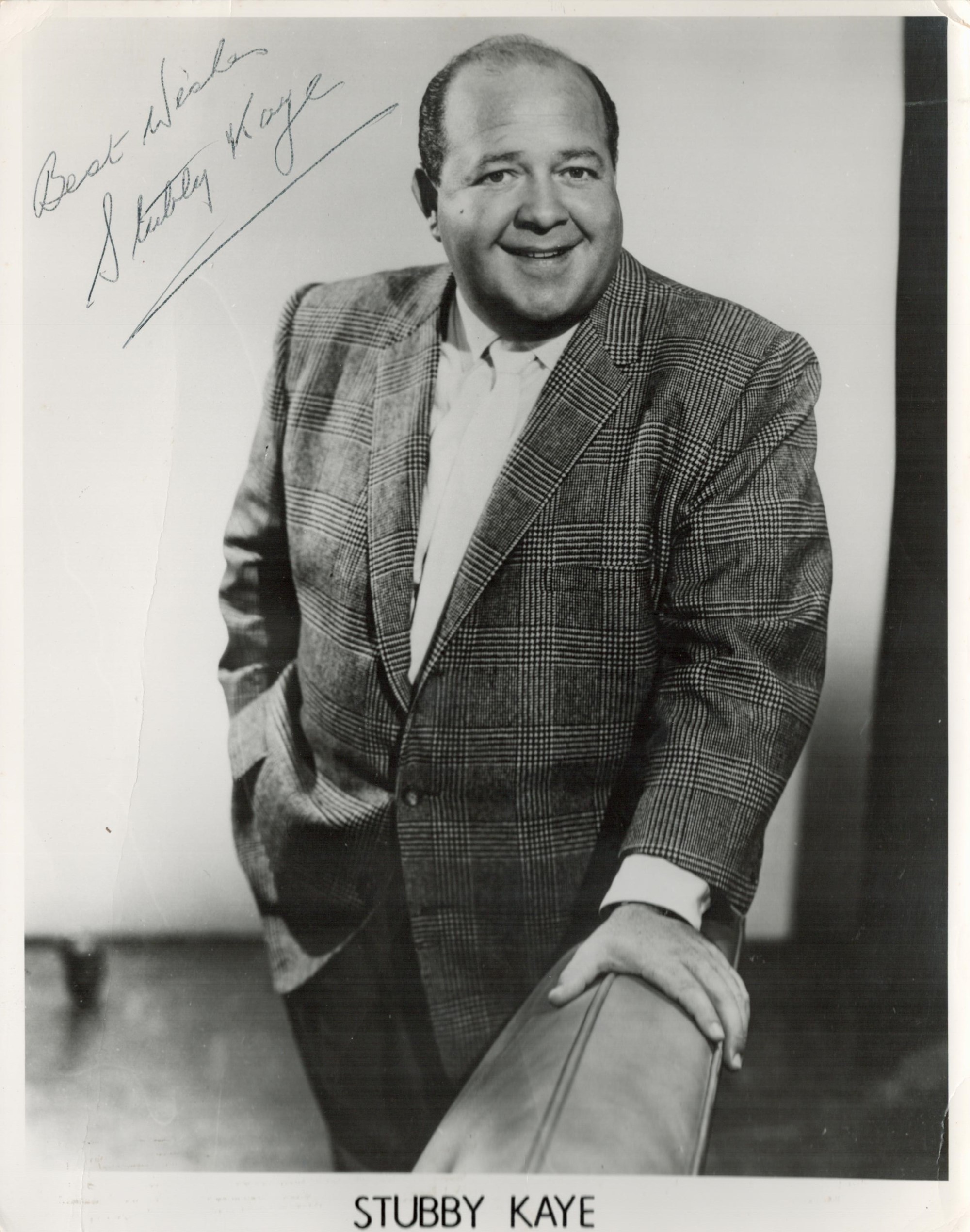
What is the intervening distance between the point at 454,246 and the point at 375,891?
0.81 meters

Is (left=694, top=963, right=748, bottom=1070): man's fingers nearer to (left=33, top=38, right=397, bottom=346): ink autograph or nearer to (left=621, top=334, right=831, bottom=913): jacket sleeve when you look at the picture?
(left=621, top=334, right=831, bottom=913): jacket sleeve

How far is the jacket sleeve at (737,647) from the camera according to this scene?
1.24 meters

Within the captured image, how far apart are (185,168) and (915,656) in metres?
1.12

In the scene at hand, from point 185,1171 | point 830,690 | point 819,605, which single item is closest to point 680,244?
point 819,605

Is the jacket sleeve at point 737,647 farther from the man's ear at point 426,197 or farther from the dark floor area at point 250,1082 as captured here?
the man's ear at point 426,197

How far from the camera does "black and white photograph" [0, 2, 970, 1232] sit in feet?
4.13

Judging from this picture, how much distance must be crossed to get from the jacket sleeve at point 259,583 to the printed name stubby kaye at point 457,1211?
1.83ft

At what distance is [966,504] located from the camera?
4.36 ft

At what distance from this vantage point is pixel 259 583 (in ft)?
4.38
